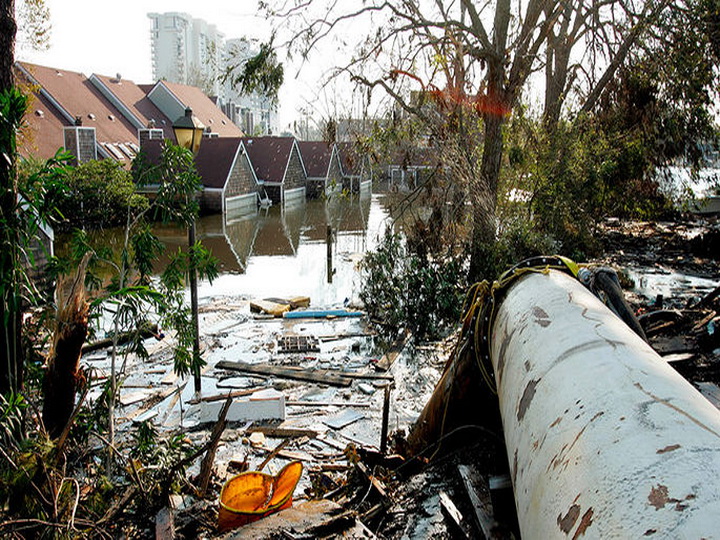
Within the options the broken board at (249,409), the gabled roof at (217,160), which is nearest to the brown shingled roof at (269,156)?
the gabled roof at (217,160)

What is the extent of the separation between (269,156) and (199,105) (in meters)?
10.9

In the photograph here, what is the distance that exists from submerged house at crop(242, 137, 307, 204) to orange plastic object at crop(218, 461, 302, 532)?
38407 millimetres

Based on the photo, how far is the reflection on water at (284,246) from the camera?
18.1 meters

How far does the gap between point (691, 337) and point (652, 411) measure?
630cm

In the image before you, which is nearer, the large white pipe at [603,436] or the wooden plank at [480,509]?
the large white pipe at [603,436]

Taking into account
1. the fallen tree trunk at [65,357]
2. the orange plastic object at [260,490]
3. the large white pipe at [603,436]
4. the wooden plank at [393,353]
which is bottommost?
the wooden plank at [393,353]

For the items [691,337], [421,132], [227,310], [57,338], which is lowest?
[227,310]

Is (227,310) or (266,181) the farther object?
(266,181)

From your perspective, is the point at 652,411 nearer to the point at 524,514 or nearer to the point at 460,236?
the point at 524,514

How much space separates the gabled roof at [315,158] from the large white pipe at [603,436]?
47551 mm

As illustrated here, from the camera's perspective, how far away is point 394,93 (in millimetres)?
14023

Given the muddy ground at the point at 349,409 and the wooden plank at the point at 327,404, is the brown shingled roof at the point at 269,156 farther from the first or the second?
the wooden plank at the point at 327,404

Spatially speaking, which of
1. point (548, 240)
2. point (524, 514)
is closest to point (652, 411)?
point (524, 514)

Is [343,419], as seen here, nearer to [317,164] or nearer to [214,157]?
[214,157]
